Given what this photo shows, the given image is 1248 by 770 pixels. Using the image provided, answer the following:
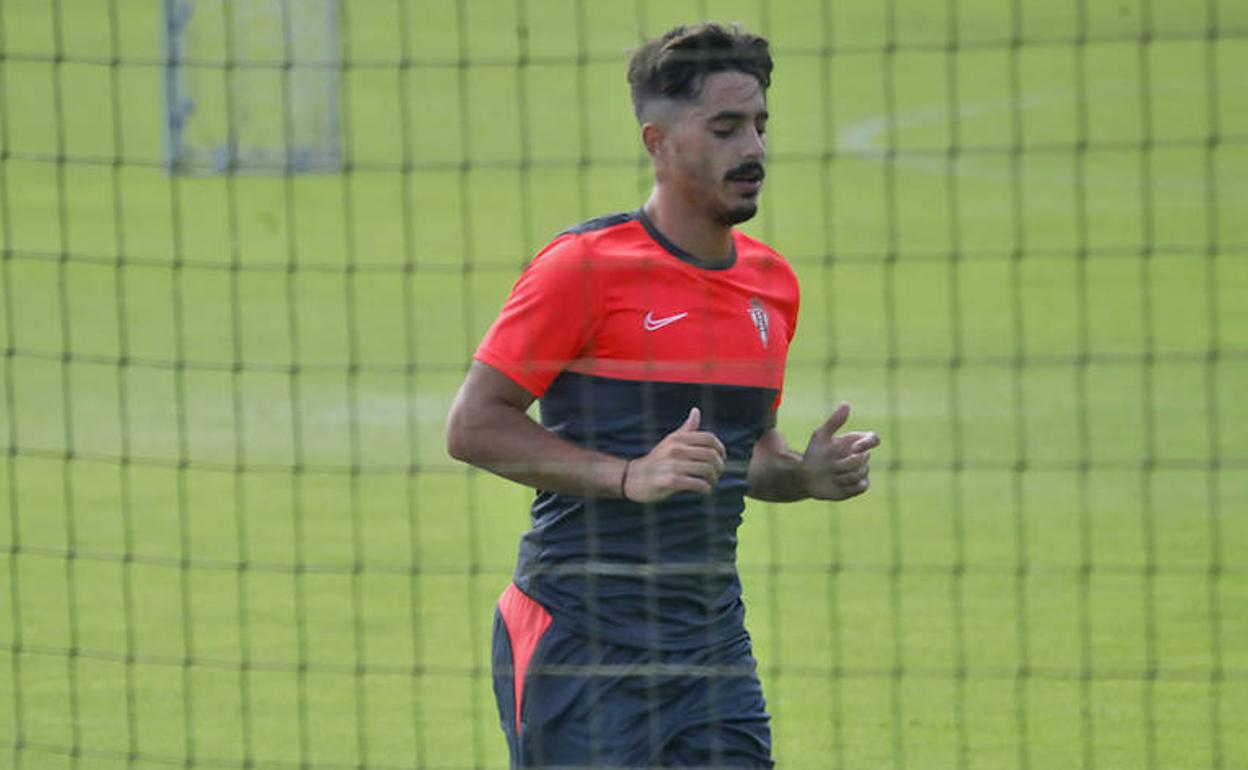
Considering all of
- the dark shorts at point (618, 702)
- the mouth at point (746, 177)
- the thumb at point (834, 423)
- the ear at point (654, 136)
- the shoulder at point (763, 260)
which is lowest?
the dark shorts at point (618, 702)

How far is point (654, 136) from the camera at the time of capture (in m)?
4.37

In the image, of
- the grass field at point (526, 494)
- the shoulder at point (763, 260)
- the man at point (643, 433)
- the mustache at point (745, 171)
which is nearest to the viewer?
the man at point (643, 433)

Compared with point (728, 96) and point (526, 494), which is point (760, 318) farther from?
point (526, 494)

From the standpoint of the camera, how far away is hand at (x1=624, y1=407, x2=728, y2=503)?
3928 millimetres

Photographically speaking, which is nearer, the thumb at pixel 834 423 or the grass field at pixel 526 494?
the thumb at pixel 834 423

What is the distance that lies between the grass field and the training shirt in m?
0.71

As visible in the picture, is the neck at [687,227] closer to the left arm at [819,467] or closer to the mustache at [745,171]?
the mustache at [745,171]

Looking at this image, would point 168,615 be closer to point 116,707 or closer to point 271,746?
point 116,707

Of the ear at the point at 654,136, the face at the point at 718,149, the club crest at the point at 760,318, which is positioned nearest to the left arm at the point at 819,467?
the club crest at the point at 760,318

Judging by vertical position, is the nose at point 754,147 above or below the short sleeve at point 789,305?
above

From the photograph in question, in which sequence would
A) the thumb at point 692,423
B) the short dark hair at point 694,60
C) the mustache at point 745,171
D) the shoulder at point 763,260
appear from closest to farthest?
the thumb at point 692,423, the mustache at point 745,171, the short dark hair at point 694,60, the shoulder at point 763,260

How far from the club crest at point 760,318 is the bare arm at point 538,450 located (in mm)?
348

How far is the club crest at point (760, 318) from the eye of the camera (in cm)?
439

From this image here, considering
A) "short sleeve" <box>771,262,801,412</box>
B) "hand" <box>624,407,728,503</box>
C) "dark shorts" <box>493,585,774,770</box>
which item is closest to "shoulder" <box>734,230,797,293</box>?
"short sleeve" <box>771,262,801,412</box>
